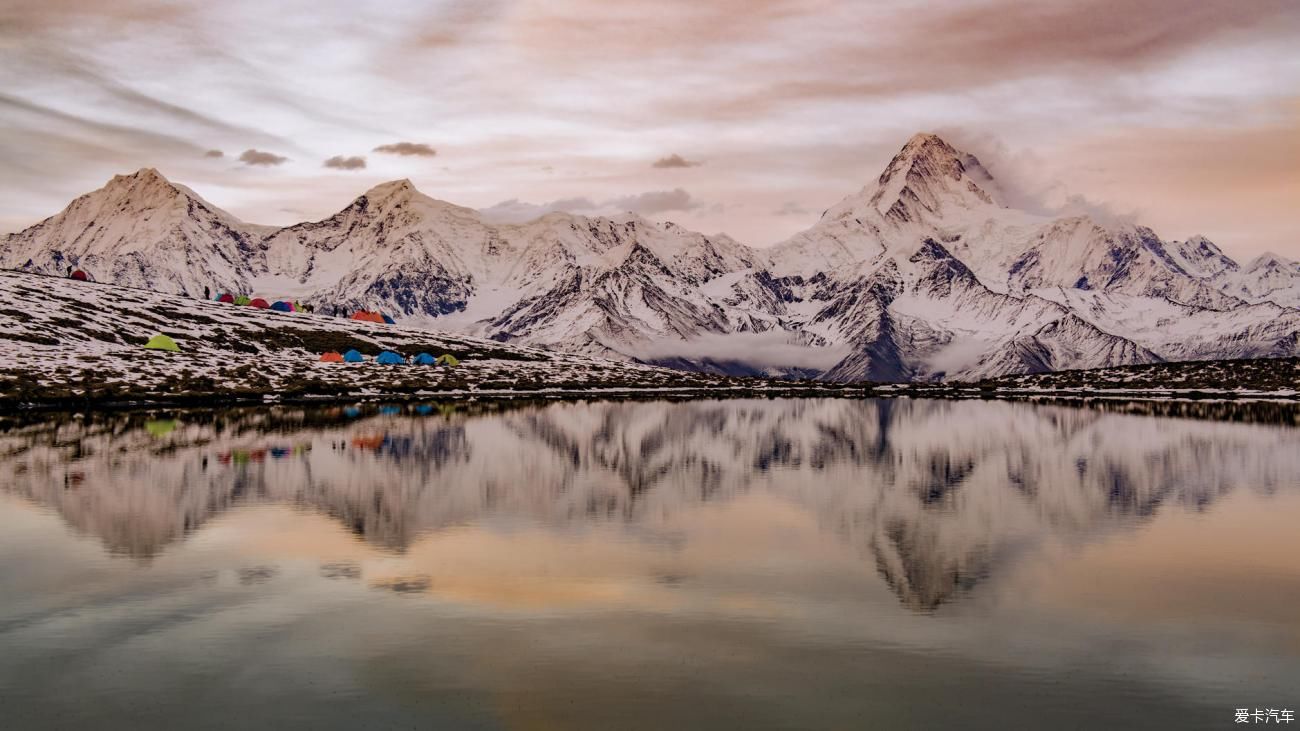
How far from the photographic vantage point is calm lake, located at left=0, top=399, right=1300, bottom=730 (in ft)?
70.5

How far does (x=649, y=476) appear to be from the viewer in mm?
61625

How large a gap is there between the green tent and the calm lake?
4627 inches

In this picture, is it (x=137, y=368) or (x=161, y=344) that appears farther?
(x=161, y=344)

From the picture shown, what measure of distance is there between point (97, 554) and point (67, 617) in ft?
31.0

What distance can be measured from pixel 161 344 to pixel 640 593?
166 m

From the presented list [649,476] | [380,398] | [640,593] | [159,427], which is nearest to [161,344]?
[380,398]

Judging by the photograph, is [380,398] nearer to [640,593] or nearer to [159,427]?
[159,427]

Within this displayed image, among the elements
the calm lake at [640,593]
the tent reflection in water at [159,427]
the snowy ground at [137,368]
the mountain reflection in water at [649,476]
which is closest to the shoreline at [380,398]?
the snowy ground at [137,368]

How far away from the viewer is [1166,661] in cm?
2416

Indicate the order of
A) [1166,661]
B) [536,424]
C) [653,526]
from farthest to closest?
[536,424] → [653,526] → [1166,661]

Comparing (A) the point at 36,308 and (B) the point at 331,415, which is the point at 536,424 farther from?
(A) the point at 36,308

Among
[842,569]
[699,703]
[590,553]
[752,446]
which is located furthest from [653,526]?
[752,446]

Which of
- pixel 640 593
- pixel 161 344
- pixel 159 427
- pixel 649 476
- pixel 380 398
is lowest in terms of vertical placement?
pixel 640 593

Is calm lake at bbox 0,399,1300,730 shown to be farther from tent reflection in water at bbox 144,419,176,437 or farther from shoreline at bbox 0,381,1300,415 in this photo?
shoreline at bbox 0,381,1300,415
